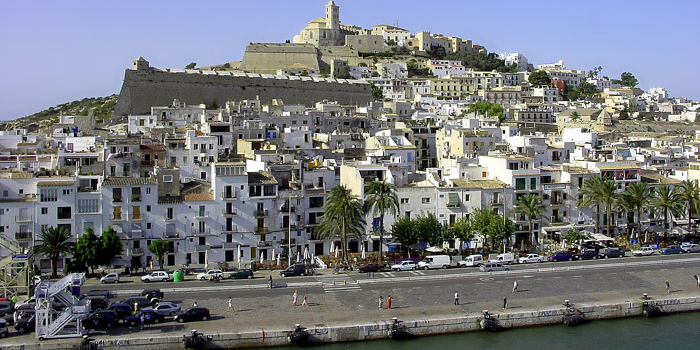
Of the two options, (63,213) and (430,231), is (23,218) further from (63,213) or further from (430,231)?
(430,231)

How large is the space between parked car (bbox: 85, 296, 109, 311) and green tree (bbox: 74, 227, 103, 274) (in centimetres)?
596

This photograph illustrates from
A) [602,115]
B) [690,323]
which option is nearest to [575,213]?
[690,323]

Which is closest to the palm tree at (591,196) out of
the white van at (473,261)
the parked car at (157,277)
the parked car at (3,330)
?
the white van at (473,261)

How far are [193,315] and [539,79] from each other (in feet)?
299

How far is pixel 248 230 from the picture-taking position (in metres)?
39.5

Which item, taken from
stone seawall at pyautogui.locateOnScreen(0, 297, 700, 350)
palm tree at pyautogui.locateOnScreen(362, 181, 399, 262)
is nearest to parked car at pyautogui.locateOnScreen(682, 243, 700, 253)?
stone seawall at pyautogui.locateOnScreen(0, 297, 700, 350)

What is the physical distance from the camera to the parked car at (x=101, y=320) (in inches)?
1087

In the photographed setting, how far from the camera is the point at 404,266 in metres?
37.3

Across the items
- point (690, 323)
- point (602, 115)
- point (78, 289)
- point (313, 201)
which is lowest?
point (690, 323)

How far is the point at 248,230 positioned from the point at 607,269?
1641cm

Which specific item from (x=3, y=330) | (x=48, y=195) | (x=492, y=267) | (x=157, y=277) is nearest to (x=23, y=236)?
(x=48, y=195)

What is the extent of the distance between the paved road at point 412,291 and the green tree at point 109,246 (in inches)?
71.1

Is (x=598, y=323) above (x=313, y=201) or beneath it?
beneath

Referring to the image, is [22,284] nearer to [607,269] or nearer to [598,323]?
[598,323]
